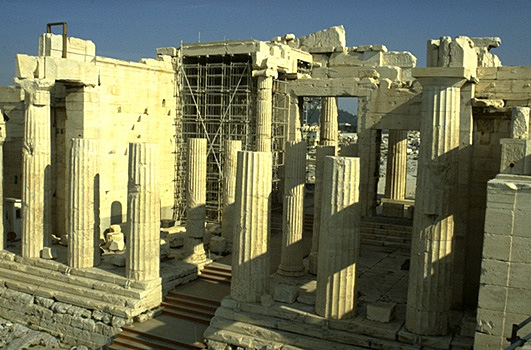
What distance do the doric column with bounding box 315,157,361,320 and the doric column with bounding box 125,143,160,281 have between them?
18.1ft

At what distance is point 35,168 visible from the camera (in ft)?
60.0

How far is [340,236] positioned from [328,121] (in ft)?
46.2

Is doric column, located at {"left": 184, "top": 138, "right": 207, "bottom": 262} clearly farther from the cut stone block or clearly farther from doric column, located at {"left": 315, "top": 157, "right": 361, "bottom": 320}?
the cut stone block

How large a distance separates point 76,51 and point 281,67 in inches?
308

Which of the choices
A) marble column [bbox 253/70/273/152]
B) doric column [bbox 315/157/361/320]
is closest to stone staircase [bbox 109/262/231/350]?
doric column [bbox 315/157/361/320]

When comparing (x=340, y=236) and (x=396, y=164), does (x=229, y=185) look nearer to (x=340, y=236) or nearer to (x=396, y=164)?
(x=340, y=236)

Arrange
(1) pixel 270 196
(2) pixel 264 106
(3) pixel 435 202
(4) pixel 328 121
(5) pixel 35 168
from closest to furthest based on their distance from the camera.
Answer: (3) pixel 435 202 → (1) pixel 270 196 → (5) pixel 35 168 → (2) pixel 264 106 → (4) pixel 328 121

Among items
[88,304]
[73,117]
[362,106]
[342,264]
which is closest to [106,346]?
[88,304]

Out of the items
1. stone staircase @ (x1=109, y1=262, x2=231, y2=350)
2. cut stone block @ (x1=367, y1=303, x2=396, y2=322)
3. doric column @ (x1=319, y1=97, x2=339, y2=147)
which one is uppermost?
doric column @ (x1=319, y1=97, x2=339, y2=147)

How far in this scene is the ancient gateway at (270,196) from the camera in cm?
1220

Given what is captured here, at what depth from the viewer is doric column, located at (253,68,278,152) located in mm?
22312

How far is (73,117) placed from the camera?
802 inches

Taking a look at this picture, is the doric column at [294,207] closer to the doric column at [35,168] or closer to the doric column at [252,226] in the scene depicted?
the doric column at [252,226]

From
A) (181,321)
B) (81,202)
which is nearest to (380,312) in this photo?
(181,321)
